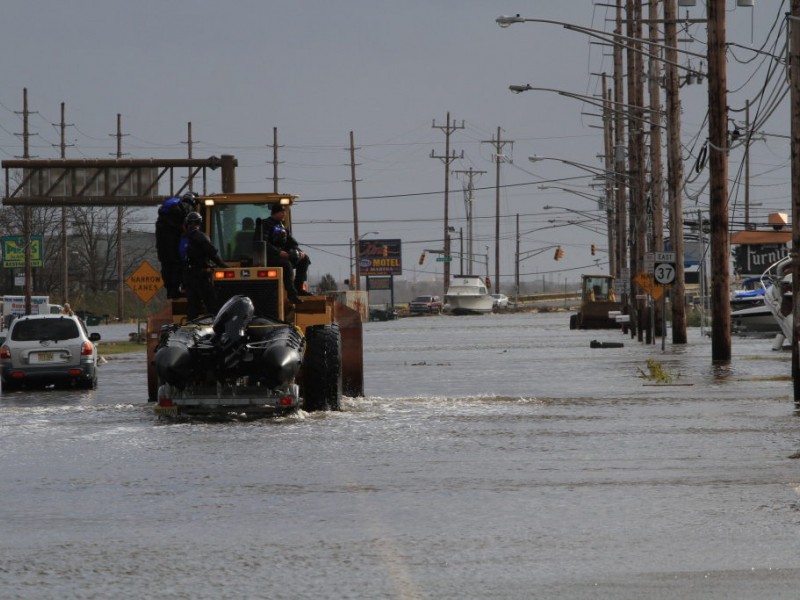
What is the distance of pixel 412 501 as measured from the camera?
12.6 meters

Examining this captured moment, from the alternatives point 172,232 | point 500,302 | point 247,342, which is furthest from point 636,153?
point 500,302

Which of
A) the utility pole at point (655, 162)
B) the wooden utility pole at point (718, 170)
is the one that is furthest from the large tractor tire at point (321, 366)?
the utility pole at point (655, 162)

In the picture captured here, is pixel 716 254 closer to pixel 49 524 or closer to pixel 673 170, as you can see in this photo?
pixel 673 170

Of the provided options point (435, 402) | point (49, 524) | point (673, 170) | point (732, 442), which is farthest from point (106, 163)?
point (49, 524)

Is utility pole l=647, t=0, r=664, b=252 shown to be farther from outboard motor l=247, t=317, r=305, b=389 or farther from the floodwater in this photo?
outboard motor l=247, t=317, r=305, b=389

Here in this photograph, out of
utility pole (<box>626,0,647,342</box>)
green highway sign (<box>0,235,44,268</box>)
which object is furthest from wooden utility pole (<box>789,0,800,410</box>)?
green highway sign (<box>0,235,44,268</box>)

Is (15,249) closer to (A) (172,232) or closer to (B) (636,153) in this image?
(B) (636,153)

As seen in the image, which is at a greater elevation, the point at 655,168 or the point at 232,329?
the point at 655,168

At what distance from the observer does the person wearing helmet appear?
21.7m

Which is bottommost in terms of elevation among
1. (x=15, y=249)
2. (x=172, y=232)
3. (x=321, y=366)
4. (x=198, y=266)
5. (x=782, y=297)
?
(x=321, y=366)

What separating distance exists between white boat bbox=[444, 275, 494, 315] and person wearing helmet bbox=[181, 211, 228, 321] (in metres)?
118

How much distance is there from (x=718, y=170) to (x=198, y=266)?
18.0m

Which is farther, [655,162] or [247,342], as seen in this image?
[655,162]

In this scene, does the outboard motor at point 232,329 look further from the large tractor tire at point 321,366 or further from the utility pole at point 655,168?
the utility pole at point 655,168
